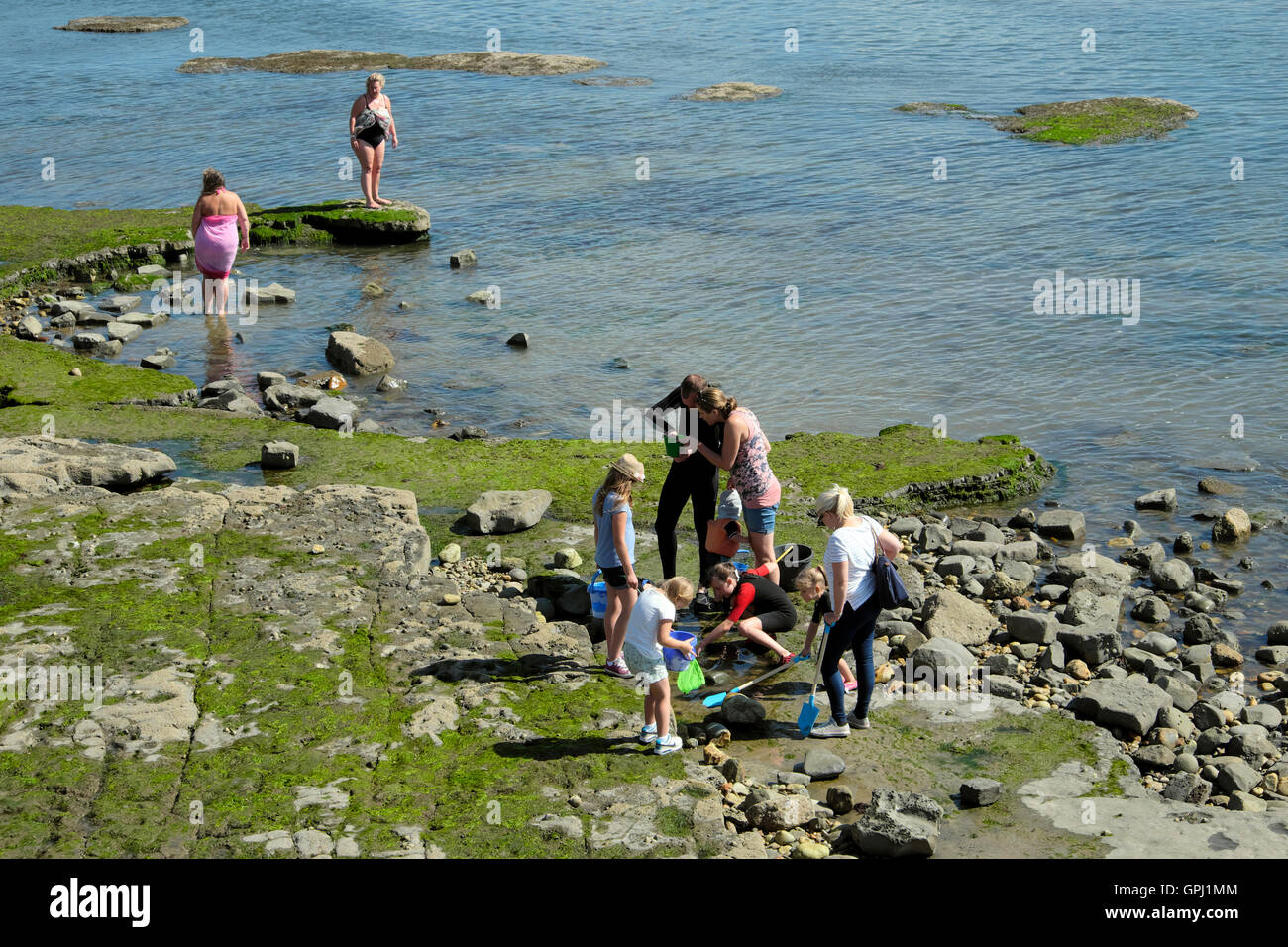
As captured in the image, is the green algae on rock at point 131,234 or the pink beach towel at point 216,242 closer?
the pink beach towel at point 216,242

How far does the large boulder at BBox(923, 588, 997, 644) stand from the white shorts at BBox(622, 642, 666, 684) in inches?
134

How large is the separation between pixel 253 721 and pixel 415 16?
5975 cm

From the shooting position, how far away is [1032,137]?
33125 millimetres

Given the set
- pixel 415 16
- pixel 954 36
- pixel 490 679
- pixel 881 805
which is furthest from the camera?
pixel 415 16

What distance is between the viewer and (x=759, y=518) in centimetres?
1061

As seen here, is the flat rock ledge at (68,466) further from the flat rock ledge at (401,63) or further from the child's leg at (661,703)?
the flat rock ledge at (401,63)

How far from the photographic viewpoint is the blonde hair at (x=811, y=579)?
33.5 ft

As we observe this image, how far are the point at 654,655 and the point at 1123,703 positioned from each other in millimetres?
3862

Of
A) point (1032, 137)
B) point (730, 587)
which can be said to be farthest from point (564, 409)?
point (1032, 137)

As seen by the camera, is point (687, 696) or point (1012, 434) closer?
point (687, 696)

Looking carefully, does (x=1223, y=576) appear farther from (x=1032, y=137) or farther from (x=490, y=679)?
(x=1032, y=137)

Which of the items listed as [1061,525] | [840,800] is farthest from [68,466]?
[1061,525]

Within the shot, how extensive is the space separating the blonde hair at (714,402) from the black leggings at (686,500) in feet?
2.18
